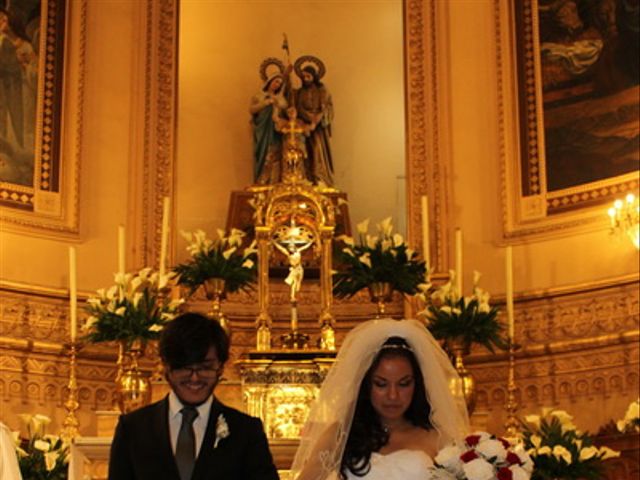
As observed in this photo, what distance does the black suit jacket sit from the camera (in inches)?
181

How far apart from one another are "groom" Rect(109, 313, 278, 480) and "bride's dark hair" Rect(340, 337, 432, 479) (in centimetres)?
84

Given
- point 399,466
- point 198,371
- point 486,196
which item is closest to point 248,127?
point 486,196

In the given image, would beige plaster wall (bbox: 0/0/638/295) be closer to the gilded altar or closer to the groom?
the gilded altar

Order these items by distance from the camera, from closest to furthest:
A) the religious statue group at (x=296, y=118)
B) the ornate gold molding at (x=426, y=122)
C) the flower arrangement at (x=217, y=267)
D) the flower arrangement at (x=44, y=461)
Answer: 1. the flower arrangement at (x=44, y=461)
2. the flower arrangement at (x=217, y=267)
3. the ornate gold molding at (x=426, y=122)
4. the religious statue group at (x=296, y=118)

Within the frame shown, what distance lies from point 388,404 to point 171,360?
4.11 feet

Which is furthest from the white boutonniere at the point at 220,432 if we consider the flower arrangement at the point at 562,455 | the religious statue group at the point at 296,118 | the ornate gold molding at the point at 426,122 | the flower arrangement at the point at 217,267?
the religious statue group at the point at 296,118

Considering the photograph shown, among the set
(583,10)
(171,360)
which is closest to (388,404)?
(171,360)

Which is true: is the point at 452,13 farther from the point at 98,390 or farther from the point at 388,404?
the point at 388,404

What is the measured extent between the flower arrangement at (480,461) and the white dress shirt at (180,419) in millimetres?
1065

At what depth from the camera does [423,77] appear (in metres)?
13.5

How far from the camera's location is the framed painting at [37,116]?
40.9 feet

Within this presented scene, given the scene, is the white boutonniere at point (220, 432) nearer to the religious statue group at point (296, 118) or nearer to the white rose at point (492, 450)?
the white rose at point (492, 450)

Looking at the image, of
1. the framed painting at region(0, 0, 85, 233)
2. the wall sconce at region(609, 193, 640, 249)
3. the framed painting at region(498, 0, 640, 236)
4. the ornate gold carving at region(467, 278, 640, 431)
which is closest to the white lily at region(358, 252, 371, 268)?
the ornate gold carving at region(467, 278, 640, 431)

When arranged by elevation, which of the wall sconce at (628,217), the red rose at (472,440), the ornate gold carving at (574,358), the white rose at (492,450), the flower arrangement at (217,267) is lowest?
the white rose at (492,450)
